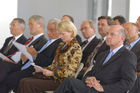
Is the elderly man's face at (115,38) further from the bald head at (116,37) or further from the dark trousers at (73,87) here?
the dark trousers at (73,87)

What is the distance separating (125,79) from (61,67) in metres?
0.98

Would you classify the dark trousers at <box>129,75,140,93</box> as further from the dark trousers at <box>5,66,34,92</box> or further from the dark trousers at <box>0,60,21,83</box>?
the dark trousers at <box>0,60,21,83</box>

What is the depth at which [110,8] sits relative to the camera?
719 centimetres

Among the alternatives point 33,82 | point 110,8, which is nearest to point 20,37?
point 33,82

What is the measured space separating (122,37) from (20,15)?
3833mm

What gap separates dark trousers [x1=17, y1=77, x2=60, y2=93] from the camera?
12.8 feet

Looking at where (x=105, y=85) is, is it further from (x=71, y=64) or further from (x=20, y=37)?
(x=20, y=37)

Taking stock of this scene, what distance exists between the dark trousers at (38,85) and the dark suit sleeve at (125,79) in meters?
0.91

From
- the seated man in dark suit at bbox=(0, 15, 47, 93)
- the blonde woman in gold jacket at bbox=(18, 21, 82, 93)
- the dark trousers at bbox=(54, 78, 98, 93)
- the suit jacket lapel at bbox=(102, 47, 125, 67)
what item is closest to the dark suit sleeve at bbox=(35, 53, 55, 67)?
the seated man in dark suit at bbox=(0, 15, 47, 93)

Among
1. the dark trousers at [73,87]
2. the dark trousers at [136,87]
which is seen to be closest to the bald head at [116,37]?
the dark trousers at [73,87]

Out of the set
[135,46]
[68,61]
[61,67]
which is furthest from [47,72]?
[135,46]

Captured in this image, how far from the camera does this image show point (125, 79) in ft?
10.4

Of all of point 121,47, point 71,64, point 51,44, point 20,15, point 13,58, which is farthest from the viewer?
point 20,15

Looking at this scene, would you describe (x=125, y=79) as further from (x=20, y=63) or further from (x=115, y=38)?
(x=20, y=63)
